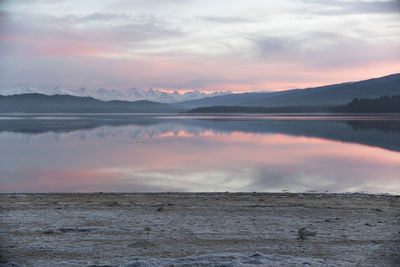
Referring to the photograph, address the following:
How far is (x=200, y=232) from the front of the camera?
23.0 ft

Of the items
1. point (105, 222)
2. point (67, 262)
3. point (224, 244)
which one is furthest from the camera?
point (105, 222)

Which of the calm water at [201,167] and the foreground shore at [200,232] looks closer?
the foreground shore at [200,232]

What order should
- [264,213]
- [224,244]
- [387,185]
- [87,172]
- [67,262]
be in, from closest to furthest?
[67,262], [224,244], [264,213], [387,185], [87,172]

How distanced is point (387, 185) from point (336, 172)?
3260 millimetres

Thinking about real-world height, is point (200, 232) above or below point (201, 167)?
above

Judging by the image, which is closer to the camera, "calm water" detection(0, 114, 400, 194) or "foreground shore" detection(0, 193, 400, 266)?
"foreground shore" detection(0, 193, 400, 266)

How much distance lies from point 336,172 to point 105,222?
42.0ft

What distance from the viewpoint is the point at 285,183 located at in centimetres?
1505

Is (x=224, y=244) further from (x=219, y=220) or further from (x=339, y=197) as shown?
(x=339, y=197)

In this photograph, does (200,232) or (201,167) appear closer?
(200,232)

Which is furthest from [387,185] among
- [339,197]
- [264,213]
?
[264,213]

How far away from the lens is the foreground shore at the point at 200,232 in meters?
5.60

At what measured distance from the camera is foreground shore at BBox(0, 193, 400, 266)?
5602 millimetres

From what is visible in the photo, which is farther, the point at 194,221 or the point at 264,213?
the point at 264,213
